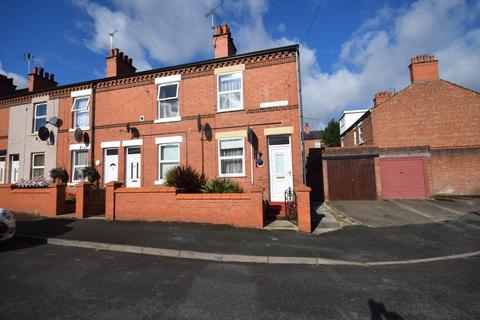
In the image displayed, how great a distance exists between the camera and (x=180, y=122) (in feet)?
37.4

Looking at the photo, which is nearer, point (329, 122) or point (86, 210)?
point (86, 210)

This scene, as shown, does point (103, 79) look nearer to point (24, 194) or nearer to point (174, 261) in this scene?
point (24, 194)

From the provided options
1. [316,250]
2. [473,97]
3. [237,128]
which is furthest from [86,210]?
[473,97]

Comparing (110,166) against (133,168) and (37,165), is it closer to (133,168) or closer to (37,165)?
(133,168)

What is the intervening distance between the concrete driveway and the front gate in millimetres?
2350

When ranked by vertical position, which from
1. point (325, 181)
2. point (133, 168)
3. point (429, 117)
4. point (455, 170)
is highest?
point (429, 117)

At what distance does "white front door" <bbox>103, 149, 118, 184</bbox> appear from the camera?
482 inches

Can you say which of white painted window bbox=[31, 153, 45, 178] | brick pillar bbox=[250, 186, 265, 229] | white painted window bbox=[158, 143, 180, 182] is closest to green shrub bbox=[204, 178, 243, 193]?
brick pillar bbox=[250, 186, 265, 229]

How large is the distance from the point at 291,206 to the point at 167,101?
306 inches

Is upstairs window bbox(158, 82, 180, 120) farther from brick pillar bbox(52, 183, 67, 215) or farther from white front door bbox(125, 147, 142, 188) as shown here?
brick pillar bbox(52, 183, 67, 215)

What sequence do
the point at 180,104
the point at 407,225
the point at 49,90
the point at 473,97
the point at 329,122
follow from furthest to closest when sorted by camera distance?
the point at 329,122
the point at 473,97
the point at 49,90
the point at 180,104
the point at 407,225

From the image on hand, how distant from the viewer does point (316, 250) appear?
5.80 metres

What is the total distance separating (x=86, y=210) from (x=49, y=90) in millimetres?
8930

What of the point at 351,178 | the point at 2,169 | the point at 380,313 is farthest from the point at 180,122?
the point at 2,169
